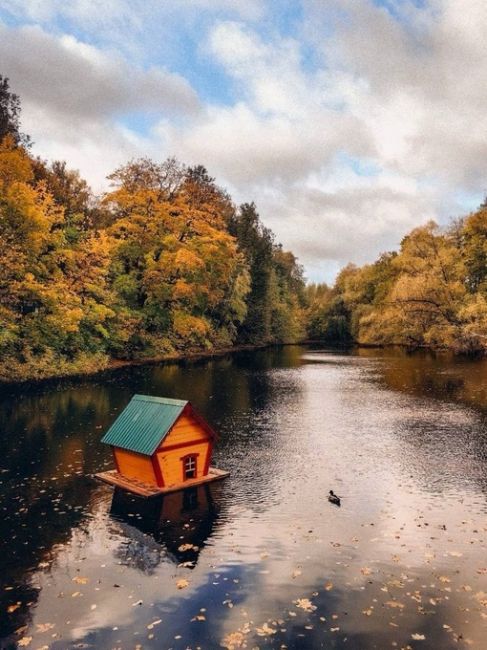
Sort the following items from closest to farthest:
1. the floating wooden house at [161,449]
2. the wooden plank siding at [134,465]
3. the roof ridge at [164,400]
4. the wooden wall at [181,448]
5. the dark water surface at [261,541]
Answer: the dark water surface at [261,541] < the floating wooden house at [161,449] < the wooden wall at [181,448] < the wooden plank siding at [134,465] < the roof ridge at [164,400]

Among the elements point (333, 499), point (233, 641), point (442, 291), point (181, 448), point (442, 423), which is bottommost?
point (233, 641)

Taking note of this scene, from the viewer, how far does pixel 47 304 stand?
47.6m

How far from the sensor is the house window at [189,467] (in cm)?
2106

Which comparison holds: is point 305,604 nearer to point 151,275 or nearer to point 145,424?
point 145,424

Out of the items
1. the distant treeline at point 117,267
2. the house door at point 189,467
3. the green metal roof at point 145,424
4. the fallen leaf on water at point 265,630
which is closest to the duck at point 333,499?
the house door at point 189,467

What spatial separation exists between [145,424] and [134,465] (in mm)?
1579

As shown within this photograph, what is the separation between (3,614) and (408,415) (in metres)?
27.1

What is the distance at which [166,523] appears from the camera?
17.6 meters

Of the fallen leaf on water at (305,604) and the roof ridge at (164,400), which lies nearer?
the fallen leaf on water at (305,604)

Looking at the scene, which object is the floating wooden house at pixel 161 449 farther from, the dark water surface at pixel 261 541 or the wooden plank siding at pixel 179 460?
the dark water surface at pixel 261 541

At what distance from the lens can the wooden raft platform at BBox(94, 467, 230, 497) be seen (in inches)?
781

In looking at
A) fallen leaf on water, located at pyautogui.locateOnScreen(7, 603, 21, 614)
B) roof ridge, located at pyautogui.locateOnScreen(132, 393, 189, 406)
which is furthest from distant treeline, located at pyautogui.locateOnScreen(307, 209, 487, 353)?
fallen leaf on water, located at pyautogui.locateOnScreen(7, 603, 21, 614)

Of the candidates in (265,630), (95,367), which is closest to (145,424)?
(265,630)

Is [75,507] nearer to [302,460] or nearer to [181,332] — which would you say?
[302,460]
